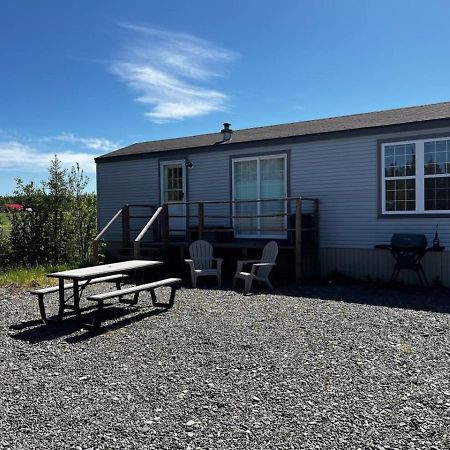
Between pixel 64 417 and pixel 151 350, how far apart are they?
1622 mm

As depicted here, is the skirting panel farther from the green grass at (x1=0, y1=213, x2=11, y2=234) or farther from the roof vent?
the green grass at (x1=0, y1=213, x2=11, y2=234)

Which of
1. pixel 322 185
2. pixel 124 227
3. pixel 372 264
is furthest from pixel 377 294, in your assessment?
pixel 124 227

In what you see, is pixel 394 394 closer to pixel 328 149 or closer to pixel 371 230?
pixel 371 230

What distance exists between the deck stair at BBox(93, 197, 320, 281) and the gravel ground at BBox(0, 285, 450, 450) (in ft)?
10.4

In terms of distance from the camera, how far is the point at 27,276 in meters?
10.1

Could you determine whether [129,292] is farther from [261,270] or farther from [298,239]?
[298,239]

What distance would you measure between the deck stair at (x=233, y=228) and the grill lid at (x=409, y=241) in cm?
172

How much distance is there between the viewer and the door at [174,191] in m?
12.4

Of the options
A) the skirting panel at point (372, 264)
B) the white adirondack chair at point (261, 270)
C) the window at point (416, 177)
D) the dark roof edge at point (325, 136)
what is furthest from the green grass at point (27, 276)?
the window at point (416, 177)

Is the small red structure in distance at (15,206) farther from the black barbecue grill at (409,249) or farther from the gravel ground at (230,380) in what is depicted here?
the black barbecue grill at (409,249)

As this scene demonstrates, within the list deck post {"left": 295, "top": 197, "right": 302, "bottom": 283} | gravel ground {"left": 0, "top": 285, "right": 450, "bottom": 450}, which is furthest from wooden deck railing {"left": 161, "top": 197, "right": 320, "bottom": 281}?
gravel ground {"left": 0, "top": 285, "right": 450, "bottom": 450}

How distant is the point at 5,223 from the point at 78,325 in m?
8.00

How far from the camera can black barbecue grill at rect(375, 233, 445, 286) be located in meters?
8.47

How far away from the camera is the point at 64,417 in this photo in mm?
3279
